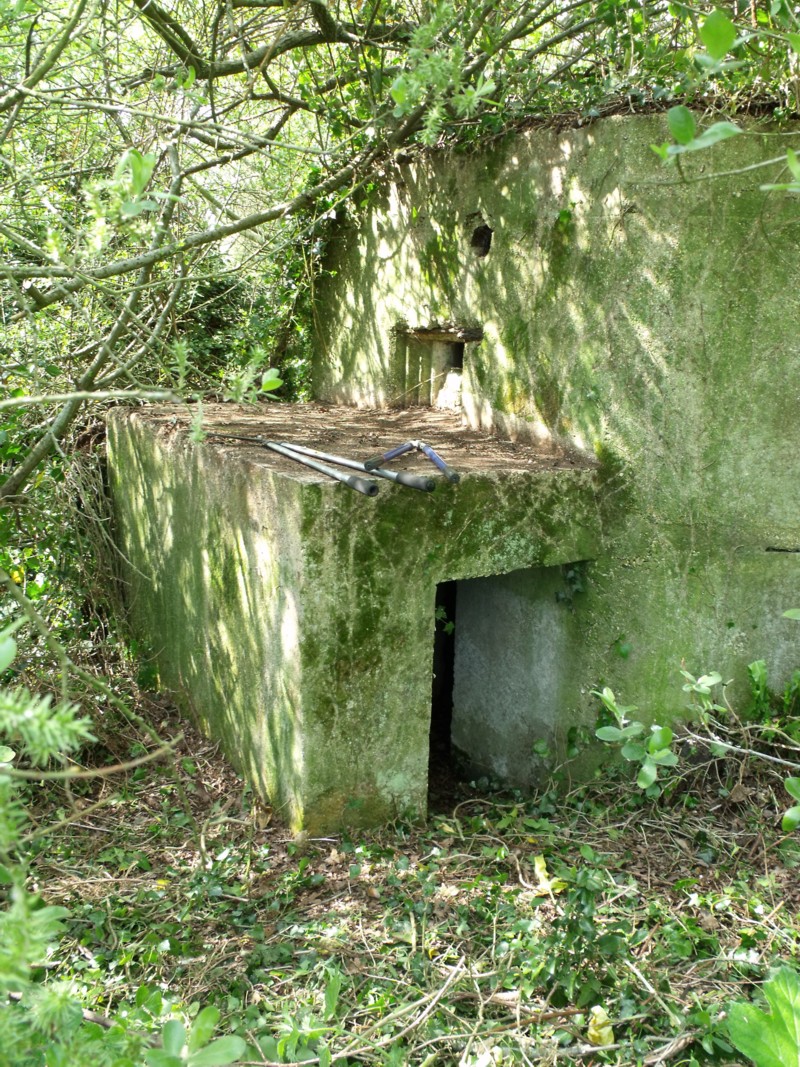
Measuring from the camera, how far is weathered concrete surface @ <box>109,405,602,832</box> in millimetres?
Answer: 3887

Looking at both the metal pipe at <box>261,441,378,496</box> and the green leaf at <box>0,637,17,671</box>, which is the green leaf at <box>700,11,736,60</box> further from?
the metal pipe at <box>261,441,378,496</box>

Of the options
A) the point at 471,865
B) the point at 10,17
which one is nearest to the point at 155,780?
the point at 471,865

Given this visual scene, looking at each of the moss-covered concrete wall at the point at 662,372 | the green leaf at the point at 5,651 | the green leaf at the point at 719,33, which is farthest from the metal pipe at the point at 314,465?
the green leaf at the point at 5,651

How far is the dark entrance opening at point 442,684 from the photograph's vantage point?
5.84 m

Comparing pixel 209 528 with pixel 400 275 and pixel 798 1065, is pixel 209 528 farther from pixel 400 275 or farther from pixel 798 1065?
pixel 798 1065

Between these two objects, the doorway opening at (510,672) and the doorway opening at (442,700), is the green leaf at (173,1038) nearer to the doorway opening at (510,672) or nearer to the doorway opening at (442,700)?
the doorway opening at (510,672)

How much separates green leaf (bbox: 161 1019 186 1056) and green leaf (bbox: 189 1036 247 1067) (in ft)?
0.18

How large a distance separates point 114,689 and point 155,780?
41.0 inches

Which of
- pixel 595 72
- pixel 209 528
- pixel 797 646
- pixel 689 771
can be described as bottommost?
pixel 689 771

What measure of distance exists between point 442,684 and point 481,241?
3.08 metres

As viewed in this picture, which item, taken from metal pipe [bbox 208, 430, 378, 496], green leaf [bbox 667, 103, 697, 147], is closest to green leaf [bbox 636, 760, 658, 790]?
metal pipe [bbox 208, 430, 378, 496]

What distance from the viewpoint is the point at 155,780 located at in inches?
195

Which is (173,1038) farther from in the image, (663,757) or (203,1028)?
(663,757)

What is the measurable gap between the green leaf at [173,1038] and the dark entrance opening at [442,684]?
13.5 feet
